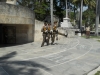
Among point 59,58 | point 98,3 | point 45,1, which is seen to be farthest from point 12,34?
point 45,1

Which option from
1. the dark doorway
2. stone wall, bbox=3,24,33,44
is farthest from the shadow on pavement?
stone wall, bbox=3,24,33,44

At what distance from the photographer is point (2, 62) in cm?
751

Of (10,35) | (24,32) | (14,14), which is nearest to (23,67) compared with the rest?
(14,14)

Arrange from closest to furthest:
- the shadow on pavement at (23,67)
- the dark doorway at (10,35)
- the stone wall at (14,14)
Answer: the shadow on pavement at (23,67), the stone wall at (14,14), the dark doorway at (10,35)

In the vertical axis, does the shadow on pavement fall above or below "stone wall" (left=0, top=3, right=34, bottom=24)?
below

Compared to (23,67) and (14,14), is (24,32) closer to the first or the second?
(14,14)

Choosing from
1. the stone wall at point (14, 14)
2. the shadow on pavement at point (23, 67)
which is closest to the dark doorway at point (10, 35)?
the stone wall at point (14, 14)

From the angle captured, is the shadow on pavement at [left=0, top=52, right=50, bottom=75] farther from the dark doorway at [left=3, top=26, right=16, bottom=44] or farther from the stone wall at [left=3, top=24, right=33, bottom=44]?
the stone wall at [left=3, top=24, right=33, bottom=44]

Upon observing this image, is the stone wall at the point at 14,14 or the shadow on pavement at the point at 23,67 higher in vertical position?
the stone wall at the point at 14,14

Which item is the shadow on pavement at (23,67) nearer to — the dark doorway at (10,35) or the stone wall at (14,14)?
the stone wall at (14,14)

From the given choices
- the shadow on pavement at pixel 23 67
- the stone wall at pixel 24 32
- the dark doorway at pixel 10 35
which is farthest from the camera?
the stone wall at pixel 24 32

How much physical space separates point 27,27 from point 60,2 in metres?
21.0

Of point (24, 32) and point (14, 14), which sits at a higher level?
point (14, 14)

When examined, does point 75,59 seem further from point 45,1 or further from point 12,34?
point 45,1
